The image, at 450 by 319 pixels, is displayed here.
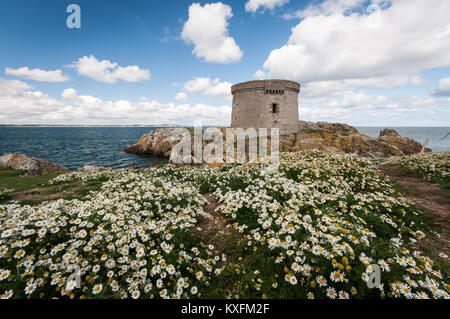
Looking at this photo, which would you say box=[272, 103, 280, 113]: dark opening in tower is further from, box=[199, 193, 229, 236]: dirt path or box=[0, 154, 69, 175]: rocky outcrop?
box=[0, 154, 69, 175]: rocky outcrop

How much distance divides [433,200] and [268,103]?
24.9m

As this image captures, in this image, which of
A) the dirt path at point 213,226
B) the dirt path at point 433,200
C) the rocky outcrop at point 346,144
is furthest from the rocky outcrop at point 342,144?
the dirt path at point 213,226

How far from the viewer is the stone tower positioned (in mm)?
29337

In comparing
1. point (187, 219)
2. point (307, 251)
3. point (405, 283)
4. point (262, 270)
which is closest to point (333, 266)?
point (307, 251)

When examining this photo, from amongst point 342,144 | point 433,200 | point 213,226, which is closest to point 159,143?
point 342,144

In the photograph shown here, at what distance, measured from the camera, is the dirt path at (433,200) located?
4.58 m

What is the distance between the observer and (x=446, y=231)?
5.10 metres

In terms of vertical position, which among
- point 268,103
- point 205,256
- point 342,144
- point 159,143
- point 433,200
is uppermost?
point 268,103

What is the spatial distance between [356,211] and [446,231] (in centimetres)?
273

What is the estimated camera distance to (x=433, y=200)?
7207mm

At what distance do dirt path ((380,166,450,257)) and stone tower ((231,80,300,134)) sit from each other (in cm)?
2007

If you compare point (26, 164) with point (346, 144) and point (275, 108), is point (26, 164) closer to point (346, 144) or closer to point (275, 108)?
point (275, 108)

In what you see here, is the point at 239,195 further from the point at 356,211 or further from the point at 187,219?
the point at 356,211

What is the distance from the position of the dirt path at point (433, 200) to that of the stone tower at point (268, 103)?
20.1m
